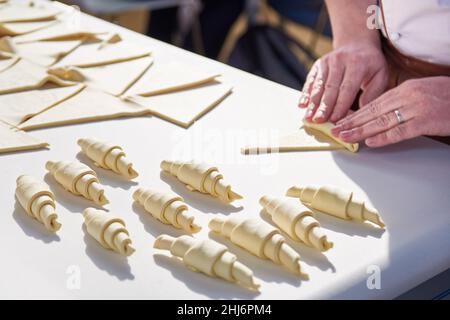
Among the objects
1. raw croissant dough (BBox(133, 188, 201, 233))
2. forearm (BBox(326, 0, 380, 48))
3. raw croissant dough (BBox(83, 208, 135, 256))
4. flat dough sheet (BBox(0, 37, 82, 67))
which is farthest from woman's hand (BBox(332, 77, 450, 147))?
flat dough sheet (BBox(0, 37, 82, 67))

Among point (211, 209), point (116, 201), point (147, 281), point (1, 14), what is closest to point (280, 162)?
point (211, 209)

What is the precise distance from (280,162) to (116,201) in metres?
0.30

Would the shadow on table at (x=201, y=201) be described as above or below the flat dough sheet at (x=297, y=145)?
below

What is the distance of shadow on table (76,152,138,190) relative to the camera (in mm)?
1209

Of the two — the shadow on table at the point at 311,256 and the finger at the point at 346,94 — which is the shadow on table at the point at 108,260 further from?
the finger at the point at 346,94

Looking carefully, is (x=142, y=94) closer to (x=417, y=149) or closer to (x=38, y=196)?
(x=38, y=196)

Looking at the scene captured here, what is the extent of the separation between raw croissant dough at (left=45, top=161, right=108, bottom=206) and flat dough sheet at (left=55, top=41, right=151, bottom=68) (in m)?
0.53

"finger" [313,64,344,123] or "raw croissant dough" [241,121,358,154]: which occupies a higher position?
"finger" [313,64,344,123]

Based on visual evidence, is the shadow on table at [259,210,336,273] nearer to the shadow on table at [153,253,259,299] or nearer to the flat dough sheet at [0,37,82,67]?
the shadow on table at [153,253,259,299]

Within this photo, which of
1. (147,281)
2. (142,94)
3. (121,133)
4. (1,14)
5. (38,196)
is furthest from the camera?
(1,14)

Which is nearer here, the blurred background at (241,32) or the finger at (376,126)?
the finger at (376,126)

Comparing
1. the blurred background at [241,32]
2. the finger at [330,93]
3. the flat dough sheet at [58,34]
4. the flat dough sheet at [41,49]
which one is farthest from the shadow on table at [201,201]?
the blurred background at [241,32]

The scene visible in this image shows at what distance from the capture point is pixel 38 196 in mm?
1117

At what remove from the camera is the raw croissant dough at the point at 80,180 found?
1146 mm
